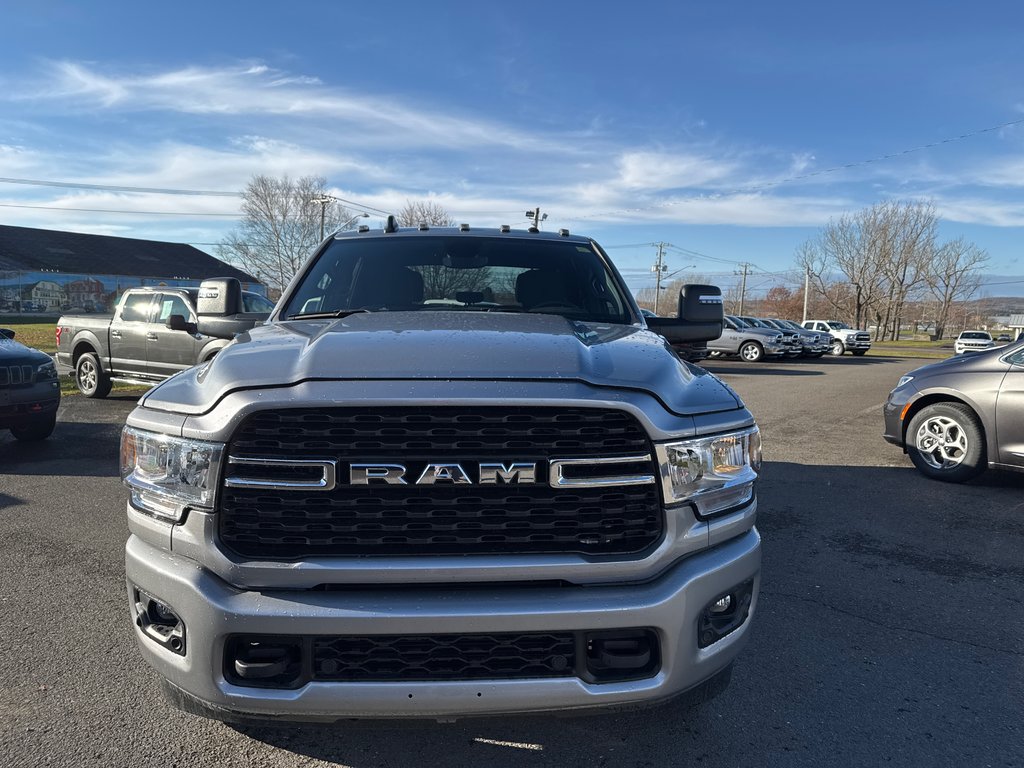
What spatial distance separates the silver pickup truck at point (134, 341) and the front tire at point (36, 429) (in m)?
2.67

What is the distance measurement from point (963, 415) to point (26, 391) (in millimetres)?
9264

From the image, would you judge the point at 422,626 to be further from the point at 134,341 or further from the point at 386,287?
the point at 134,341

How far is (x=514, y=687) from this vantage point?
1.86m

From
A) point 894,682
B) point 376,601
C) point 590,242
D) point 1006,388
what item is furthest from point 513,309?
point 1006,388

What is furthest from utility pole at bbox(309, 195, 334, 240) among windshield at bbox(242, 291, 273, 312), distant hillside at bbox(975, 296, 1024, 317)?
distant hillside at bbox(975, 296, 1024, 317)

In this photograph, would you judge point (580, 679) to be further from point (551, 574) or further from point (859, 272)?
point (859, 272)

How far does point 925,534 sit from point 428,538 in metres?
4.42

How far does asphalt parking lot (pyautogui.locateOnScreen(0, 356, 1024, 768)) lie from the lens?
2.42 m

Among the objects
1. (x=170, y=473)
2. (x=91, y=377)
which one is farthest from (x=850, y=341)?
(x=170, y=473)

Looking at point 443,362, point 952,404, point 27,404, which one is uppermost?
point 443,362

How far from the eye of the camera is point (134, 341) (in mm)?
11188

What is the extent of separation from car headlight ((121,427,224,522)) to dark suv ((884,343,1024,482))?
21.3ft

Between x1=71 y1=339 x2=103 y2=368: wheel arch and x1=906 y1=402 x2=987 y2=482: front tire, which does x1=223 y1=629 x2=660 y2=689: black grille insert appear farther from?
x1=71 y1=339 x2=103 y2=368: wheel arch

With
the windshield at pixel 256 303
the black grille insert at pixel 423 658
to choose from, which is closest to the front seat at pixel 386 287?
the black grille insert at pixel 423 658
